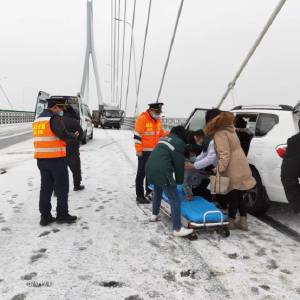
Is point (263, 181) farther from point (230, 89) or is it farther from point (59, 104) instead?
point (230, 89)

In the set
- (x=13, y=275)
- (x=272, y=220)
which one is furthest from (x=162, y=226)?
(x=13, y=275)

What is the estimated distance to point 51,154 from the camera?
3707mm

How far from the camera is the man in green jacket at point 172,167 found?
3.38 meters

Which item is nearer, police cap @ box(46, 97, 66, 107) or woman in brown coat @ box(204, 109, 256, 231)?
woman in brown coat @ box(204, 109, 256, 231)

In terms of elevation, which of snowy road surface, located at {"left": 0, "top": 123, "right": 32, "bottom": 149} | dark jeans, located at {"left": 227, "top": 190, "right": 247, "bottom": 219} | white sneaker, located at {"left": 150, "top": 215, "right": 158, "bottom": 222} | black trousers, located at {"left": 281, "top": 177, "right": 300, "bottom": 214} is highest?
black trousers, located at {"left": 281, "top": 177, "right": 300, "bottom": 214}

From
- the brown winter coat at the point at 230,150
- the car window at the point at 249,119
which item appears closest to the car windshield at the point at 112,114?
the car window at the point at 249,119

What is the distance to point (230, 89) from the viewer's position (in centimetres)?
862

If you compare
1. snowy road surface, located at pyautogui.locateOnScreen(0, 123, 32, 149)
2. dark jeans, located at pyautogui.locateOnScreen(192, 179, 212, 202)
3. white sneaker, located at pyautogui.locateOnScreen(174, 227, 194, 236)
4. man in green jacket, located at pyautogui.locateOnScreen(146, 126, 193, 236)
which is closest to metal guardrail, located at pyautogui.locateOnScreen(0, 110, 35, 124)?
snowy road surface, located at pyautogui.locateOnScreen(0, 123, 32, 149)

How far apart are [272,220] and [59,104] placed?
136 inches

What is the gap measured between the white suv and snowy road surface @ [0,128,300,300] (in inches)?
15.8

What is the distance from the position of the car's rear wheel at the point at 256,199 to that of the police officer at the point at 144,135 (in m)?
1.65

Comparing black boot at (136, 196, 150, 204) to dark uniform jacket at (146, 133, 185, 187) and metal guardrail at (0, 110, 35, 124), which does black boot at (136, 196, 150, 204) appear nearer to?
dark uniform jacket at (146, 133, 185, 187)

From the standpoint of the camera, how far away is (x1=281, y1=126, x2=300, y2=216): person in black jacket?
1.74m

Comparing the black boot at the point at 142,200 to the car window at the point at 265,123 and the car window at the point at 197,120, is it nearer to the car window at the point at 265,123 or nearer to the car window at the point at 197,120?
the car window at the point at 197,120
